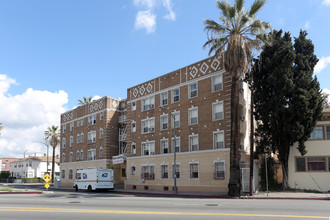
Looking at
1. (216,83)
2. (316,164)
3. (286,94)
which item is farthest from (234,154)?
(316,164)

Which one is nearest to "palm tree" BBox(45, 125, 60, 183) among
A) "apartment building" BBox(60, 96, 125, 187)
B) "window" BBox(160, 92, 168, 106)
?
"apartment building" BBox(60, 96, 125, 187)

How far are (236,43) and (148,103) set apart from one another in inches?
650

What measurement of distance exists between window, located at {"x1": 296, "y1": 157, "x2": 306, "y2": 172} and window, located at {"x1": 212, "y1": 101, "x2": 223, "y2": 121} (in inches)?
332

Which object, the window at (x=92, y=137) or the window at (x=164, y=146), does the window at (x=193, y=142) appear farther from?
the window at (x=92, y=137)

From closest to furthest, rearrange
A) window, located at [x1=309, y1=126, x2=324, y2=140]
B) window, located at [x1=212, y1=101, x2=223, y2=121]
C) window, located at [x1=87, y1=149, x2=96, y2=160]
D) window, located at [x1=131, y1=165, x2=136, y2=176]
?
window, located at [x1=309, y1=126, x2=324, y2=140] < window, located at [x1=212, y1=101, x2=223, y2=121] < window, located at [x1=131, y1=165, x2=136, y2=176] < window, located at [x1=87, y1=149, x2=96, y2=160]

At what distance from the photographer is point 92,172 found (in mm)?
34031

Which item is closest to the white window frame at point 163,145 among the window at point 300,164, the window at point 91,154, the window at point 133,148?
the window at point 133,148

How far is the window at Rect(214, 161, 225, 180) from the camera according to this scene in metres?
28.8

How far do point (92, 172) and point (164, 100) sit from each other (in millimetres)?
11473

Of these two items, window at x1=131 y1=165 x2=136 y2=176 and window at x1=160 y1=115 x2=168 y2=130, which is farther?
window at x1=131 y1=165 x2=136 y2=176

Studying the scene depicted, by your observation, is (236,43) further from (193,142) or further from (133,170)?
(133,170)

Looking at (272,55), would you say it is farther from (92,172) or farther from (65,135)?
(65,135)

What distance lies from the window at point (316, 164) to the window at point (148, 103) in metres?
18.1

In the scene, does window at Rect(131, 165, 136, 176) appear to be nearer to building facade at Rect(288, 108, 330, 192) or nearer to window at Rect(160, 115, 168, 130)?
window at Rect(160, 115, 168, 130)
